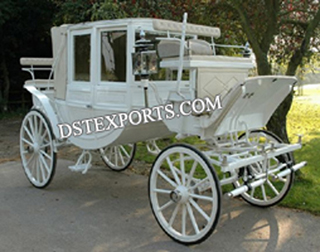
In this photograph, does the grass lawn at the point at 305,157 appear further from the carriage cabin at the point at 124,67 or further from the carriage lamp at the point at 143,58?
the carriage lamp at the point at 143,58

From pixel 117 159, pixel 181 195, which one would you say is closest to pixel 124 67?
pixel 181 195

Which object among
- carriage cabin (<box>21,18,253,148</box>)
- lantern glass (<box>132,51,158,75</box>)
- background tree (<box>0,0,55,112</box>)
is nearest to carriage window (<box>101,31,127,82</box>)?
carriage cabin (<box>21,18,253,148</box>)

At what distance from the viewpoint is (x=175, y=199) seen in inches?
125

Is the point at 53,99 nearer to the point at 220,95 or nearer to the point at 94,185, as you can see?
the point at 94,185

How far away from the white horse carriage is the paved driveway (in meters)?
0.19

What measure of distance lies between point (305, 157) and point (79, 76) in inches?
153

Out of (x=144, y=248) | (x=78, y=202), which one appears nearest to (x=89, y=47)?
(x=78, y=202)

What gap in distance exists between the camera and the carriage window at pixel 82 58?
13.1 ft

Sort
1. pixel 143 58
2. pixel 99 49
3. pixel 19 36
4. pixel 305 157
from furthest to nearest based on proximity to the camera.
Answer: pixel 19 36 → pixel 305 157 → pixel 99 49 → pixel 143 58

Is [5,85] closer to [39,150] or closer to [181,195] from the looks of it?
[39,150]

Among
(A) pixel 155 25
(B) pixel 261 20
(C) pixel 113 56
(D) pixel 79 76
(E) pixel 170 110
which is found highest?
(B) pixel 261 20

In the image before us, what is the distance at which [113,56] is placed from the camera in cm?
377

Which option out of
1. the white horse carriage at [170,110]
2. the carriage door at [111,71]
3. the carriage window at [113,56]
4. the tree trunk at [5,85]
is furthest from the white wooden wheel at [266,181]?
the tree trunk at [5,85]

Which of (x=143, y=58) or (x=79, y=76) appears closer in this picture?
(x=143, y=58)
